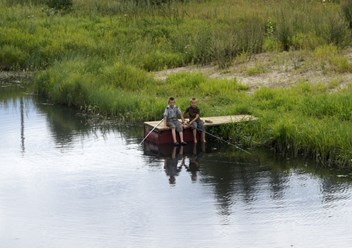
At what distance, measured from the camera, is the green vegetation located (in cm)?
1864

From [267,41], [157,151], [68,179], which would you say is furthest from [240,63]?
[68,179]

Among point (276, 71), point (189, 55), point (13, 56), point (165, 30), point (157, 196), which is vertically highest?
point (165, 30)

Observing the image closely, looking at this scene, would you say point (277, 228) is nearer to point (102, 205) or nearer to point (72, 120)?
point (102, 205)

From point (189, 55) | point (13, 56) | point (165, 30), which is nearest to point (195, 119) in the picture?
point (189, 55)

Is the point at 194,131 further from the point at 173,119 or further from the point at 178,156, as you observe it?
the point at 178,156

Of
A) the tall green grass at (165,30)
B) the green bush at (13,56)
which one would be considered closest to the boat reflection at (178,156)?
the tall green grass at (165,30)

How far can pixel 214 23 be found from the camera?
32250mm

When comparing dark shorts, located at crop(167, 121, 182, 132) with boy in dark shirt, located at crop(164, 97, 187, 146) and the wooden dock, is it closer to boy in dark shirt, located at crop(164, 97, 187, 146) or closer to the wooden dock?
boy in dark shirt, located at crop(164, 97, 187, 146)

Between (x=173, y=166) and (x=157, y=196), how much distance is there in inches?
95.0

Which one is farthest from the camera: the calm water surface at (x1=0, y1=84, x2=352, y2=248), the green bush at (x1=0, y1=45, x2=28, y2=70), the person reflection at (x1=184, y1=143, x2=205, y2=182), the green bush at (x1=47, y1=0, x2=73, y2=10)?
the green bush at (x1=47, y1=0, x2=73, y2=10)

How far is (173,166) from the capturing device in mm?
17625

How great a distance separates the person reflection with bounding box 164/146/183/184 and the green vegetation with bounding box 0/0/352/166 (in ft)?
4.70

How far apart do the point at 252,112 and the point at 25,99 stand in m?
8.86

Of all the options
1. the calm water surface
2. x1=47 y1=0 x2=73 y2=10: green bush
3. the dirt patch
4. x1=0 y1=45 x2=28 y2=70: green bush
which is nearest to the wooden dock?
the calm water surface
